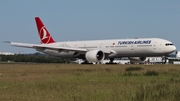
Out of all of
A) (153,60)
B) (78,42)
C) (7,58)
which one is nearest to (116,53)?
(78,42)

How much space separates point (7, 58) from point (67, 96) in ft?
290

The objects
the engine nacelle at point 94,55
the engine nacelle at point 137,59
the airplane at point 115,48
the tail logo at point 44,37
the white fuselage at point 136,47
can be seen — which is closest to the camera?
the white fuselage at point 136,47

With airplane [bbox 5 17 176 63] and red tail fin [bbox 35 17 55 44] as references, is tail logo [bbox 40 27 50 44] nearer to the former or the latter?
red tail fin [bbox 35 17 55 44]

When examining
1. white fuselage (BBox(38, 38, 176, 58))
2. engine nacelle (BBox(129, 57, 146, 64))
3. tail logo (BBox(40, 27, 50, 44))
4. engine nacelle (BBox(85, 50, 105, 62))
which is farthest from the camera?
tail logo (BBox(40, 27, 50, 44))

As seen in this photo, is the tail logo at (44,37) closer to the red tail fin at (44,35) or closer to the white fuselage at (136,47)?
the red tail fin at (44,35)

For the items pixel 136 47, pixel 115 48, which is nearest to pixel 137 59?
pixel 115 48

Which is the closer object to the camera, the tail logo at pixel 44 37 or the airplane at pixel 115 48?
the airplane at pixel 115 48

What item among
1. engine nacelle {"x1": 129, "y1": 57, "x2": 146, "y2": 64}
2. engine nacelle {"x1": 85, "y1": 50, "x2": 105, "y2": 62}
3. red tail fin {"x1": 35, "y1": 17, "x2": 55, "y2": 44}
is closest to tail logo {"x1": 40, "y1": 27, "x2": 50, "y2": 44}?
red tail fin {"x1": 35, "y1": 17, "x2": 55, "y2": 44}

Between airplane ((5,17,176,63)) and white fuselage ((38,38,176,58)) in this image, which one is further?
airplane ((5,17,176,63))

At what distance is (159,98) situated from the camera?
12.1 metres

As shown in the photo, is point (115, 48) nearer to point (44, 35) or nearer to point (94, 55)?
point (94, 55)

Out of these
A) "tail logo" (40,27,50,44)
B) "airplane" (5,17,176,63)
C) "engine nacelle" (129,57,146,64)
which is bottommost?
"engine nacelle" (129,57,146,64)

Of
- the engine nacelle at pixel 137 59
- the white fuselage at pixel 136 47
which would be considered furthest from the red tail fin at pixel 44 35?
the engine nacelle at pixel 137 59

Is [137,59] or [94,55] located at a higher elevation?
[94,55]
